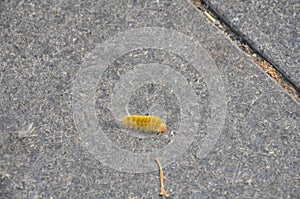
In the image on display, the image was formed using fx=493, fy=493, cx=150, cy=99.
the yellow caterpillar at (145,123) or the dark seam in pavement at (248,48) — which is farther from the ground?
the dark seam in pavement at (248,48)

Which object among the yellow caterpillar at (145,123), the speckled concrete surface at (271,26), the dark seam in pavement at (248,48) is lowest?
the yellow caterpillar at (145,123)

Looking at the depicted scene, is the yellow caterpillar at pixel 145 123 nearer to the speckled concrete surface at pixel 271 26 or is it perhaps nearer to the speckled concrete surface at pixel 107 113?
the speckled concrete surface at pixel 107 113

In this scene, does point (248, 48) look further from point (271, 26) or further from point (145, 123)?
point (145, 123)

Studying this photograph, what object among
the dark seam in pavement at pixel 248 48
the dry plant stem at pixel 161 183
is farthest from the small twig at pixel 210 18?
the dry plant stem at pixel 161 183

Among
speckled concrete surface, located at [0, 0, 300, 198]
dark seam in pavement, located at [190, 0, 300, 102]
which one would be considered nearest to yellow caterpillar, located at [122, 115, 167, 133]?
speckled concrete surface, located at [0, 0, 300, 198]

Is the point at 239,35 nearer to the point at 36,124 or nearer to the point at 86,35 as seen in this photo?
the point at 86,35

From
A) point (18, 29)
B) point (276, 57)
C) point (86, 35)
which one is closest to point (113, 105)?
point (86, 35)
